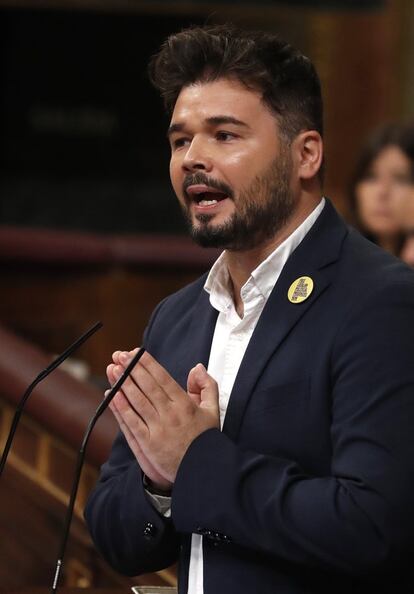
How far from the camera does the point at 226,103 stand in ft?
6.90

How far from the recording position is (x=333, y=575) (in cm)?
196

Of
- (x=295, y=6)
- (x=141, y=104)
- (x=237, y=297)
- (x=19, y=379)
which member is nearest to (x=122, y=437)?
(x=237, y=297)

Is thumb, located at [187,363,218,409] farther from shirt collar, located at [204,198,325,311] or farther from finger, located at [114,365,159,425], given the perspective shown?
shirt collar, located at [204,198,325,311]

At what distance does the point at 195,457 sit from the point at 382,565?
0.31 meters

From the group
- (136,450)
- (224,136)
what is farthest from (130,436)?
(224,136)

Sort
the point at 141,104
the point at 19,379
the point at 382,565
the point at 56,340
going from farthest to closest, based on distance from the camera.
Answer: the point at 141,104
the point at 56,340
the point at 19,379
the point at 382,565

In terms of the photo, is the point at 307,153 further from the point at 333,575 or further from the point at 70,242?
the point at 70,242

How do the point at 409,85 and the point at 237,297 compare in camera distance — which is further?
the point at 409,85

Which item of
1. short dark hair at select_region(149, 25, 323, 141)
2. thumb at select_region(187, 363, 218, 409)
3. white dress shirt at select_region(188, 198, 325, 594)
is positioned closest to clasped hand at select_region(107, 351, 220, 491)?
thumb at select_region(187, 363, 218, 409)

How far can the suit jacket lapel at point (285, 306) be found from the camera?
2053mm

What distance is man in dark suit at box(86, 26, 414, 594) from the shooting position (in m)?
1.86

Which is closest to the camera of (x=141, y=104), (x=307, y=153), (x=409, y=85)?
(x=307, y=153)

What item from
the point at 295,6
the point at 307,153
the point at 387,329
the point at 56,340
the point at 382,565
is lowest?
the point at 382,565

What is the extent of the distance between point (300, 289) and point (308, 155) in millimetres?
237
